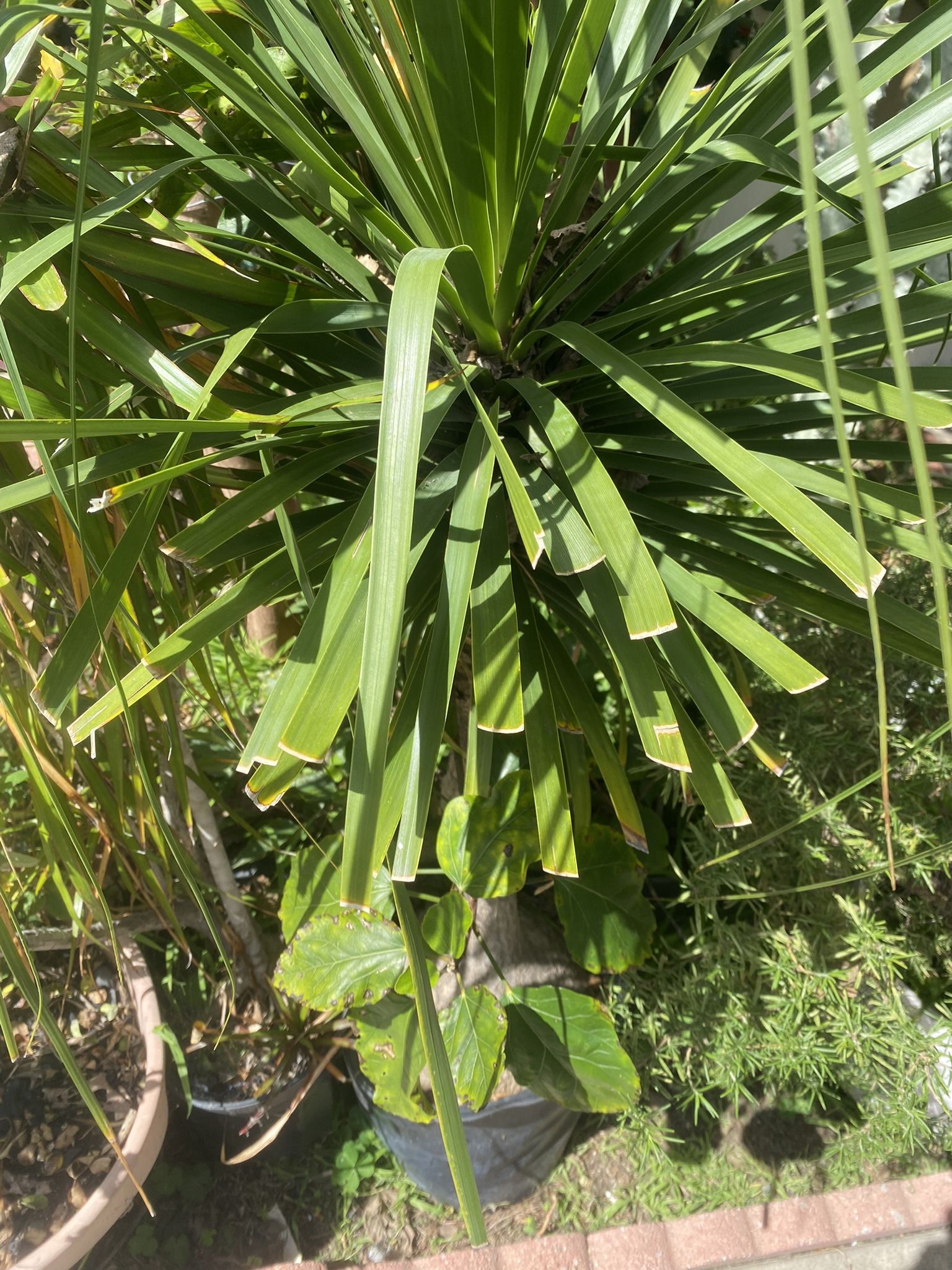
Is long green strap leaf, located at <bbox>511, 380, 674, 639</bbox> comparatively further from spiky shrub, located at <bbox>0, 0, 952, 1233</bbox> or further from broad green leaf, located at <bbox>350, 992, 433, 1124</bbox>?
broad green leaf, located at <bbox>350, 992, 433, 1124</bbox>

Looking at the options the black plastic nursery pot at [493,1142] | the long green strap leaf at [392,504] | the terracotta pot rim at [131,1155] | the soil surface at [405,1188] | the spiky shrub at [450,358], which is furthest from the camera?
the soil surface at [405,1188]

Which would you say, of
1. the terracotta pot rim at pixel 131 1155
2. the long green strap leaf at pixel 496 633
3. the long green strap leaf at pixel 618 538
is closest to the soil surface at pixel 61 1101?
the terracotta pot rim at pixel 131 1155

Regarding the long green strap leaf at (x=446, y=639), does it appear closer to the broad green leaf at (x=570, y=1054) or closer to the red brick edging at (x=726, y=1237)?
the broad green leaf at (x=570, y=1054)

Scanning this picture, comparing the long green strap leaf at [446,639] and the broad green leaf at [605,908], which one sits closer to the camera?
the long green strap leaf at [446,639]

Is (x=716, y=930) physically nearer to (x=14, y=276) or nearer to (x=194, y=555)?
(x=194, y=555)

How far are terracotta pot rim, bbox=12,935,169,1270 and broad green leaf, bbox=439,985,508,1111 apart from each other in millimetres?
510

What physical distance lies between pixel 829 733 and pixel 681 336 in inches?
25.7

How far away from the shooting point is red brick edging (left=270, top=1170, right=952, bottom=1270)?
1.24 meters

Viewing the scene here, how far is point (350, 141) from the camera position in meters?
0.74

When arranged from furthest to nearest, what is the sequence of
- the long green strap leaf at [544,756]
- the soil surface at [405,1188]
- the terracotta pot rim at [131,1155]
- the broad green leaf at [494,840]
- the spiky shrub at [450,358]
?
the soil surface at [405,1188] < the terracotta pot rim at [131,1155] < the broad green leaf at [494,840] < the long green strap leaf at [544,756] < the spiky shrub at [450,358]

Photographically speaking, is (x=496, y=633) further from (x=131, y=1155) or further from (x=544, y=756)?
(x=131, y=1155)

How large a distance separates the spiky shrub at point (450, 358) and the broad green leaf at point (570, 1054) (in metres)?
0.33

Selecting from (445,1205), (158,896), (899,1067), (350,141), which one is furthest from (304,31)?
(445,1205)

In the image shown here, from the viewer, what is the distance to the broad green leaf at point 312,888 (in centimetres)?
101
